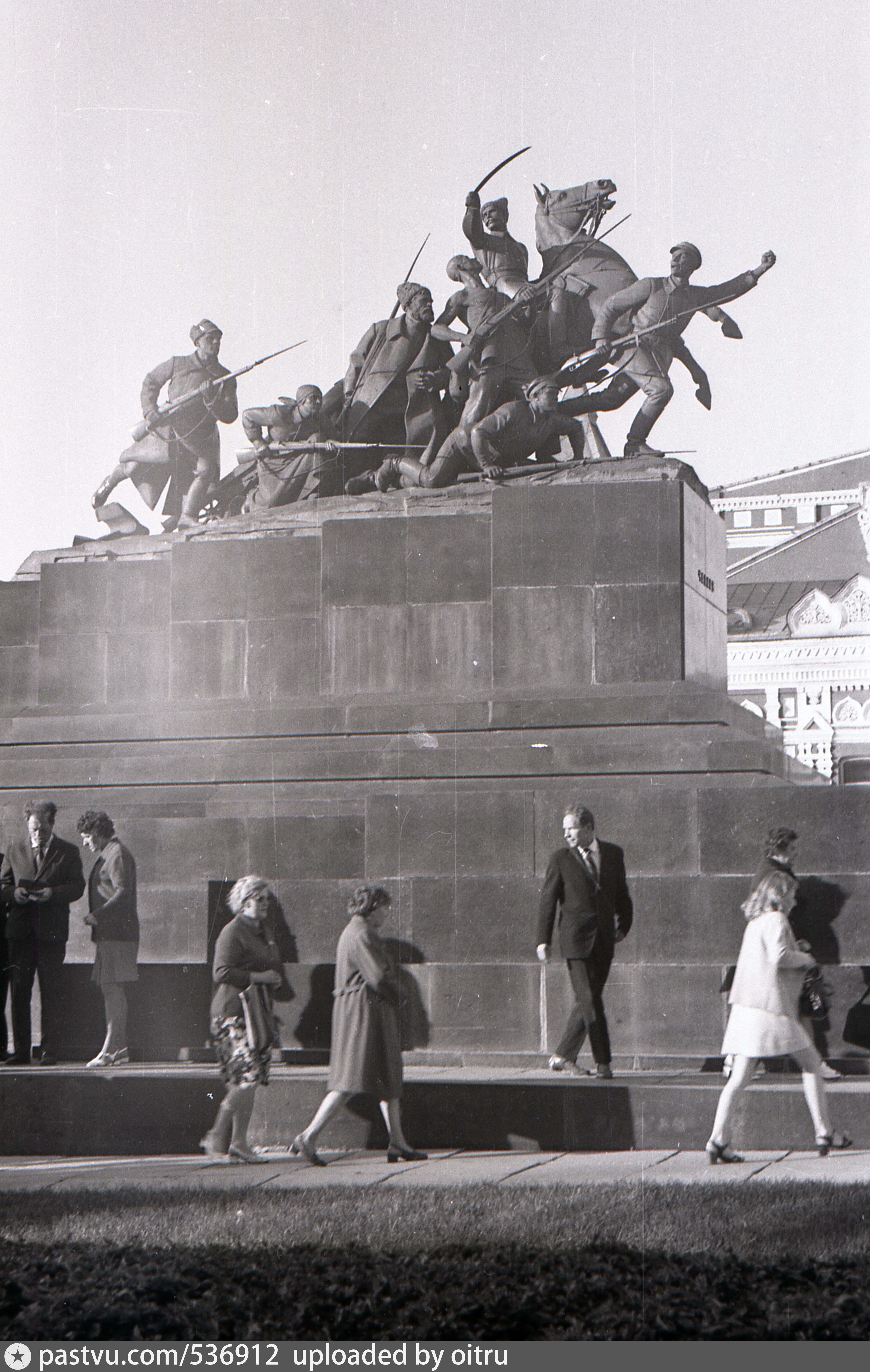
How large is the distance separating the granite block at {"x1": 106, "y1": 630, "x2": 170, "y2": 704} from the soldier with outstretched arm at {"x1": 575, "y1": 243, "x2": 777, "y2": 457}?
416cm

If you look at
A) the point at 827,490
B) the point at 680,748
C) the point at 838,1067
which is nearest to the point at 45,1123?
the point at 838,1067

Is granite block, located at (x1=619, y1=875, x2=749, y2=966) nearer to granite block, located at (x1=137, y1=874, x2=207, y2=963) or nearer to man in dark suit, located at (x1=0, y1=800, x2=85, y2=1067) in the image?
granite block, located at (x1=137, y1=874, x2=207, y2=963)

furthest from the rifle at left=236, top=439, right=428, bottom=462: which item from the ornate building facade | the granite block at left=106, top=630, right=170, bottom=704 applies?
the ornate building facade

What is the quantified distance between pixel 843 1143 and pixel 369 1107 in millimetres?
2361

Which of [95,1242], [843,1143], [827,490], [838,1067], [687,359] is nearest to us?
[95,1242]

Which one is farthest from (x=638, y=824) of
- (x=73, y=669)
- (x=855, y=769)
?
(x=855, y=769)

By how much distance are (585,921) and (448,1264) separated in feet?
12.8

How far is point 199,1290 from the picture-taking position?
574 centimetres

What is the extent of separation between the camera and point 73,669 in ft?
50.6

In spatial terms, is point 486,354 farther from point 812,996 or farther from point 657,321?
point 812,996

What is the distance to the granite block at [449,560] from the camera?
14234 millimetres

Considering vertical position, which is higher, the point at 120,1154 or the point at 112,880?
the point at 112,880

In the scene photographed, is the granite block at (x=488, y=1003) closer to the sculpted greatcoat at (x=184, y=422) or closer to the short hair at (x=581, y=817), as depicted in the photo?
the short hair at (x=581, y=817)

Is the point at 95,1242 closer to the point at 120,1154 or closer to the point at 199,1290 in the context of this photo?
the point at 199,1290
